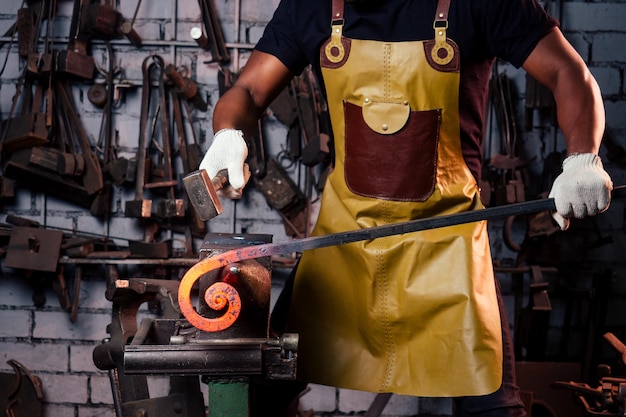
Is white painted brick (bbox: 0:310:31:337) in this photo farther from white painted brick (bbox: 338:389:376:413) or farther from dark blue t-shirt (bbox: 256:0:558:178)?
dark blue t-shirt (bbox: 256:0:558:178)

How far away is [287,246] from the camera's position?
1.48m

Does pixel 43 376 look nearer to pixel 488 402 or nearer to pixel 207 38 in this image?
pixel 207 38

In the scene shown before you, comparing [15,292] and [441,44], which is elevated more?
[441,44]

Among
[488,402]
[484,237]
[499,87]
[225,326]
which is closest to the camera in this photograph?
[225,326]

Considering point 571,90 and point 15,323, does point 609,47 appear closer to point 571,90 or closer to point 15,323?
point 571,90

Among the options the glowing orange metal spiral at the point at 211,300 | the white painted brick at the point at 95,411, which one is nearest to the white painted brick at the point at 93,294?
the white painted brick at the point at 95,411

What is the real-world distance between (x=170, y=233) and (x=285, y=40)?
1.38 m

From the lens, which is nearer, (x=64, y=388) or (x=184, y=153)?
(x=184, y=153)

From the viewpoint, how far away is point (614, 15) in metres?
3.07

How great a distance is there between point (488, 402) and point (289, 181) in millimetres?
1490

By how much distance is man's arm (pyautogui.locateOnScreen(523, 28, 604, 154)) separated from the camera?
64.2 inches

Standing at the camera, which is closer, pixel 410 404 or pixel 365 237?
pixel 365 237

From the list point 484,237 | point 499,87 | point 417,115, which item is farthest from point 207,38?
point 484,237

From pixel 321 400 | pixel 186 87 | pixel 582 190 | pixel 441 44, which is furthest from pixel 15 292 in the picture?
pixel 582 190
